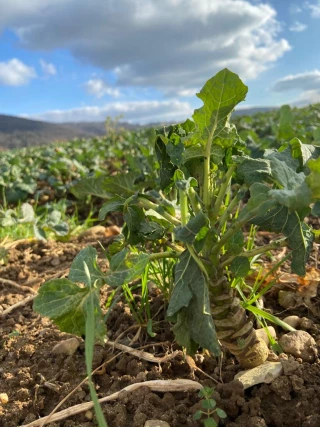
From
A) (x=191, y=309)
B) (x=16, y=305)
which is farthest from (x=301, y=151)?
(x=16, y=305)

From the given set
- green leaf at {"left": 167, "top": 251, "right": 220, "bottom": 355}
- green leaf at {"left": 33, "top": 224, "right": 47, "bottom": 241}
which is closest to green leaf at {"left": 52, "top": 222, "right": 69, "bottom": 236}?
green leaf at {"left": 33, "top": 224, "right": 47, "bottom": 241}

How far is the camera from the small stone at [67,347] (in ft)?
5.33

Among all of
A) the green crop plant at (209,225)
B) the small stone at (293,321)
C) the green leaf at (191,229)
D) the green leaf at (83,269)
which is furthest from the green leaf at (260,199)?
the small stone at (293,321)

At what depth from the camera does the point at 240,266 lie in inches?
50.6

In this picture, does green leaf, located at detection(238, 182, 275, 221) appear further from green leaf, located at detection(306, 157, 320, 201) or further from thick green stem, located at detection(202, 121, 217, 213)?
thick green stem, located at detection(202, 121, 217, 213)

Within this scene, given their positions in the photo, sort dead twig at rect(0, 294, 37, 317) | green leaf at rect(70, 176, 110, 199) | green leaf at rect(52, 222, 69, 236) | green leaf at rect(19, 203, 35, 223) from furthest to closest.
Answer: green leaf at rect(19, 203, 35, 223), green leaf at rect(52, 222, 69, 236), dead twig at rect(0, 294, 37, 317), green leaf at rect(70, 176, 110, 199)

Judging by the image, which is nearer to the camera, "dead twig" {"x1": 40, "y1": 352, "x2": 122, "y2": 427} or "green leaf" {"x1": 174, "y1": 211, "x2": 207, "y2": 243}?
"green leaf" {"x1": 174, "y1": 211, "x2": 207, "y2": 243}

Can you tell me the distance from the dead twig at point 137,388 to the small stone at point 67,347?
299mm

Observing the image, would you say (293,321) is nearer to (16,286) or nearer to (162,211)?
(162,211)

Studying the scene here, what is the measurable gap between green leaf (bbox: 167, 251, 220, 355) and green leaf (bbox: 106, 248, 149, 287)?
0.09 meters

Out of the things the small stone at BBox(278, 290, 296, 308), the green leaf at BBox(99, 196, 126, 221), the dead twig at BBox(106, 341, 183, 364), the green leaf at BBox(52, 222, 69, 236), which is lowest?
the dead twig at BBox(106, 341, 183, 364)

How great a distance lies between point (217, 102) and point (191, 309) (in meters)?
0.53

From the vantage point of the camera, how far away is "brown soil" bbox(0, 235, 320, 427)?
4.15 feet

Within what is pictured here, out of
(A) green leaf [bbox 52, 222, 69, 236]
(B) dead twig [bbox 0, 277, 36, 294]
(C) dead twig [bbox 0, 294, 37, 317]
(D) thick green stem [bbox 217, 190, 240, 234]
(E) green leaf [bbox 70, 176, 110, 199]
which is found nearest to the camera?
(D) thick green stem [bbox 217, 190, 240, 234]
